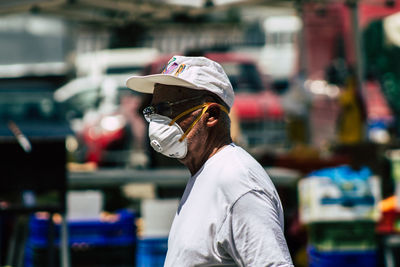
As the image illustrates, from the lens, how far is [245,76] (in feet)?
46.9

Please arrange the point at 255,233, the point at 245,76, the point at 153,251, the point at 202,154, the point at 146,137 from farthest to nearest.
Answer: the point at 245,76
the point at 146,137
the point at 153,251
the point at 202,154
the point at 255,233

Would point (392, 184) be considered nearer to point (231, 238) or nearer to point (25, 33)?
point (231, 238)

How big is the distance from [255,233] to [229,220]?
0.32ft

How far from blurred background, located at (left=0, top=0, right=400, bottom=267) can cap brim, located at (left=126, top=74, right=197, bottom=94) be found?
3.08m

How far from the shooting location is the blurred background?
626cm

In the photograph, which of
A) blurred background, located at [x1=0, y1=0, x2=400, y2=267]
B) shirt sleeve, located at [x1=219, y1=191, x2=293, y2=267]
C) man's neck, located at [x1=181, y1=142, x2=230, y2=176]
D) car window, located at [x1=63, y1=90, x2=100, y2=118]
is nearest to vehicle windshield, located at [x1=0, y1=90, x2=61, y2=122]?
blurred background, located at [x1=0, y1=0, x2=400, y2=267]

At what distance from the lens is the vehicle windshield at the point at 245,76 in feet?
46.4

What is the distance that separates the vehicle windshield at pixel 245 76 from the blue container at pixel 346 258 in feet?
24.7

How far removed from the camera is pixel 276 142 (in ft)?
45.2

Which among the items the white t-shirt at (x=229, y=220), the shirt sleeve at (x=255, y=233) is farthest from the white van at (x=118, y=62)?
the shirt sleeve at (x=255, y=233)

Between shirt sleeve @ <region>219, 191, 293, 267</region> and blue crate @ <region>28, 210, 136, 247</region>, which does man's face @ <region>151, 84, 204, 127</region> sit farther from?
blue crate @ <region>28, 210, 136, 247</region>

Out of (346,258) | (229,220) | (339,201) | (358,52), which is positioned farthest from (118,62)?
(229,220)

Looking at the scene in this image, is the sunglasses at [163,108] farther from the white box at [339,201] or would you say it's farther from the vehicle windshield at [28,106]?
the vehicle windshield at [28,106]

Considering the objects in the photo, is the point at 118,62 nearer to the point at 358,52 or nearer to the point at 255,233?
the point at 358,52
